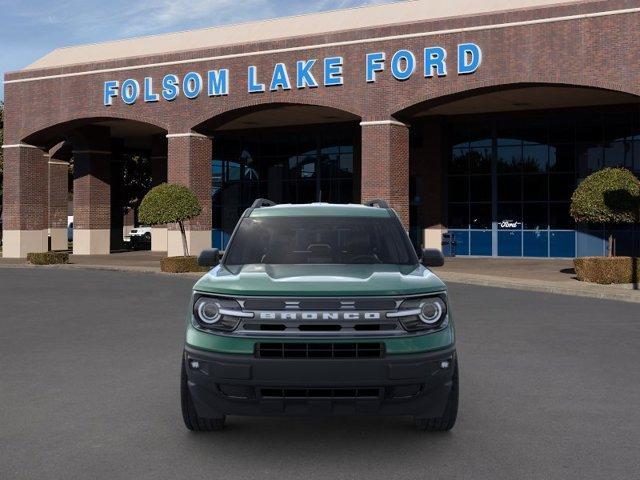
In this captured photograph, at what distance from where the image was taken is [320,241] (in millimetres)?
7383

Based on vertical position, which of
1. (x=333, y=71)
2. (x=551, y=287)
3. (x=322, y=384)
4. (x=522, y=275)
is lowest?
(x=551, y=287)

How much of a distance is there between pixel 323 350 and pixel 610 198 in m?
19.9

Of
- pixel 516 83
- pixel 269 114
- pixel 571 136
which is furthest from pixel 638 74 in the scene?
pixel 269 114

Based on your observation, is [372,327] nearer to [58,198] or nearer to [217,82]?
[217,82]

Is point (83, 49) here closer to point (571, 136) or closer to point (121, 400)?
point (571, 136)

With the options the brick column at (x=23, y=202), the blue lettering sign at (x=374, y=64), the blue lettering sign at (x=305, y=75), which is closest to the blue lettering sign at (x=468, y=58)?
the blue lettering sign at (x=374, y=64)

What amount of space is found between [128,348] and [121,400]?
10.8 ft

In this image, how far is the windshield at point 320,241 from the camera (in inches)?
280

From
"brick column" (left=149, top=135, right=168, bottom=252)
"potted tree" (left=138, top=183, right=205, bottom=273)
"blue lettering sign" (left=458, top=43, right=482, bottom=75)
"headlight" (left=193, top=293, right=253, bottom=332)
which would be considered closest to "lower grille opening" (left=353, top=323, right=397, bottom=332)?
"headlight" (left=193, top=293, right=253, bottom=332)

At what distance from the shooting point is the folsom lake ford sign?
97.6ft

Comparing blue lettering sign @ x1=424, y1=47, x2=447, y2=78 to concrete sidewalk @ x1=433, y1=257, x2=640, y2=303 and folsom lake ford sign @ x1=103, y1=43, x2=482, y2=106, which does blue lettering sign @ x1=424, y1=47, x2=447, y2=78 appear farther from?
concrete sidewalk @ x1=433, y1=257, x2=640, y2=303

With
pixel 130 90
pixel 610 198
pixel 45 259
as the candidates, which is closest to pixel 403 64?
pixel 610 198

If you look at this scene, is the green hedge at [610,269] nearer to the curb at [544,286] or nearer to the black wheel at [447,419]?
the curb at [544,286]

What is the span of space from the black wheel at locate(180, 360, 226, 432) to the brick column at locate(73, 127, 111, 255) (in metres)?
38.4
